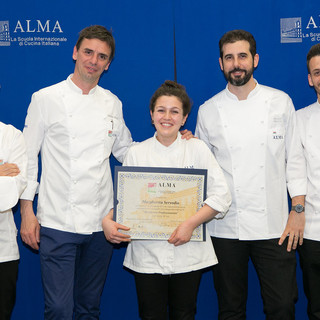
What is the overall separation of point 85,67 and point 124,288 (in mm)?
1609

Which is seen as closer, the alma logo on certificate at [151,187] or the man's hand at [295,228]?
the alma logo on certificate at [151,187]

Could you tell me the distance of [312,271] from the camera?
2477 mm

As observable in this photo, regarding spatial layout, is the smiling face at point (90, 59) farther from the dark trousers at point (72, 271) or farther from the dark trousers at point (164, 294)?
the dark trousers at point (164, 294)

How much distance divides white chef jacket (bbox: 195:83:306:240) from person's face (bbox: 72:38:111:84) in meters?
0.77

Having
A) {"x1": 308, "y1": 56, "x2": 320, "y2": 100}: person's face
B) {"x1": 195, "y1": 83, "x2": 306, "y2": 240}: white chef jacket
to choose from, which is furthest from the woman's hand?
{"x1": 308, "y1": 56, "x2": 320, "y2": 100}: person's face

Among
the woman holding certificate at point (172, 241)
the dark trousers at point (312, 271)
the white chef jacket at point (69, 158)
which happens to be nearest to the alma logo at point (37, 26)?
the white chef jacket at point (69, 158)

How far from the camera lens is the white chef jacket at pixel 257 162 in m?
2.48

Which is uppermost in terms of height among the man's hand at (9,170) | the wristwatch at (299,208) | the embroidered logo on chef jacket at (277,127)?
the embroidered logo on chef jacket at (277,127)

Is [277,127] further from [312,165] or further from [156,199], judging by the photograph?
[156,199]

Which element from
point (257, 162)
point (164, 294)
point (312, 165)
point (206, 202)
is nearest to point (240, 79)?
point (257, 162)

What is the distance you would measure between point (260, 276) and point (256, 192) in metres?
0.49

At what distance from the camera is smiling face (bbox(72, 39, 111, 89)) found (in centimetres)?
247

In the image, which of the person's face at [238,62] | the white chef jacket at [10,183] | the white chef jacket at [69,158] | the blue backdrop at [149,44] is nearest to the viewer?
the white chef jacket at [10,183]

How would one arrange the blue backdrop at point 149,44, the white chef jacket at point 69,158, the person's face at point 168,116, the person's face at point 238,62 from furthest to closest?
the blue backdrop at point 149,44, the person's face at point 238,62, the white chef jacket at point 69,158, the person's face at point 168,116
